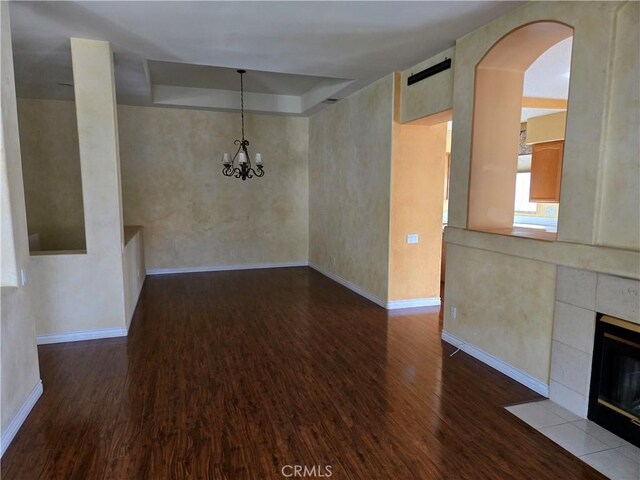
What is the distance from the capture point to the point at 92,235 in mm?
A: 4027

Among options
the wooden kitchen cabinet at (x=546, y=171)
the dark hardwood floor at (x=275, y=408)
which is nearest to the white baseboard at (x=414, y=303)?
the dark hardwood floor at (x=275, y=408)

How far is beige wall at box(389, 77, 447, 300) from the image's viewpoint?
16.5 ft

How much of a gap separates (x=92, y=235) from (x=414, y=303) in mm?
3956

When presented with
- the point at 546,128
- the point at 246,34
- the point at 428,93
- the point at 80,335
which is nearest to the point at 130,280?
the point at 80,335

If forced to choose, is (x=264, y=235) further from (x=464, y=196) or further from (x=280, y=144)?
(x=464, y=196)

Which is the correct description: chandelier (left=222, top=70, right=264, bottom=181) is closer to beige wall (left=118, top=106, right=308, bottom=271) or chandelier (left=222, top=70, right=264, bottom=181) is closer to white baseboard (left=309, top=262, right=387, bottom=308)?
beige wall (left=118, top=106, right=308, bottom=271)

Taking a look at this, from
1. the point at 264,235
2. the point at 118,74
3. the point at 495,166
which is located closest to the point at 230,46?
the point at 118,74

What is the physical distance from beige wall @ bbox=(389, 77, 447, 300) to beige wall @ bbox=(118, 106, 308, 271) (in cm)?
331

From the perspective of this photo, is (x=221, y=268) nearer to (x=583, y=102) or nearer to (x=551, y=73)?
(x=551, y=73)

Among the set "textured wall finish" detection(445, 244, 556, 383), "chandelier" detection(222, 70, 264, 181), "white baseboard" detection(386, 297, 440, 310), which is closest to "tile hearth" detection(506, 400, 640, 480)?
"textured wall finish" detection(445, 244, 556, 383)

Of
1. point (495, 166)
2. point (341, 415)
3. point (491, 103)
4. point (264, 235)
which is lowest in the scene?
point (341, 415)

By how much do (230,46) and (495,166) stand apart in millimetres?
2875

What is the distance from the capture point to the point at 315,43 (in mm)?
3873

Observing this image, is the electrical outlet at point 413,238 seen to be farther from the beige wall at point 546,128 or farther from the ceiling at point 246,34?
the beige wall at point 546,128
